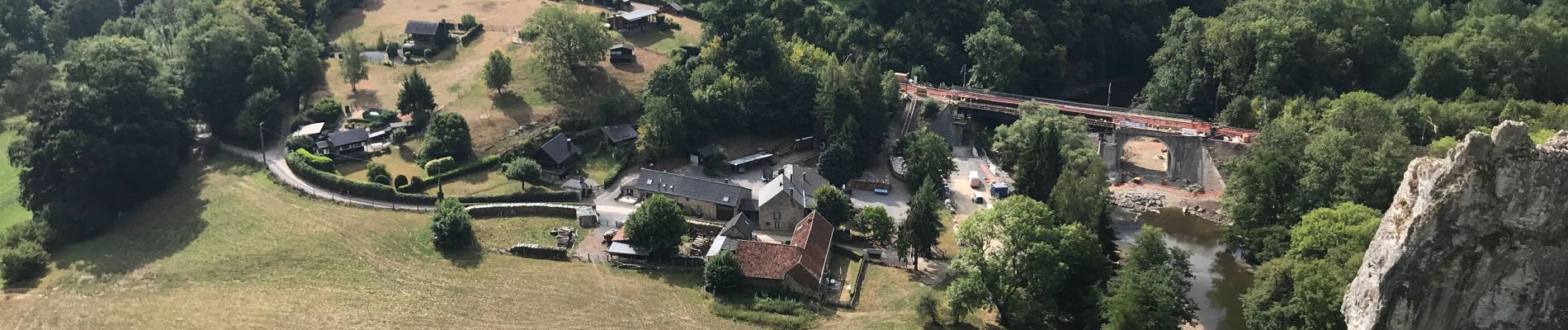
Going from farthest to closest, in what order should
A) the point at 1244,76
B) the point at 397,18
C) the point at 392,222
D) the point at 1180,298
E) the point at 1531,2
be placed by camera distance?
the point at 397,18 < the point at 1531,2 < the point at 1244,76 < the point at 392,222 < the point at 1180,298

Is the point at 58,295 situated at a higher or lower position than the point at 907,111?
lower

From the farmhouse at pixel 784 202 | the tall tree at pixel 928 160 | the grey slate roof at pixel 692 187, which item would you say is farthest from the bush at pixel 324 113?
the tall tree at pixel 928 160

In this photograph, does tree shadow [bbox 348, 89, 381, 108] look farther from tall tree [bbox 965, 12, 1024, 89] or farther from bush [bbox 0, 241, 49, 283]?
tall tree [bbox 965, 12, 1024, 89]

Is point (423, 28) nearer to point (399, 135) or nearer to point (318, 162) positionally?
point (399, 135)

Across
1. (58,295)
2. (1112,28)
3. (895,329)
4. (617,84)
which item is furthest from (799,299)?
(1112,28)

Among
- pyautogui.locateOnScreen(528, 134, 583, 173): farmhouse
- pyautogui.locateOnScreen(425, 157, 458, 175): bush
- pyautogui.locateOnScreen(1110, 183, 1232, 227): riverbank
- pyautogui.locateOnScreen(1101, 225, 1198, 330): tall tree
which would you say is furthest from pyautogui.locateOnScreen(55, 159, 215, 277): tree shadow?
pyautogui.locateOnScreen(1110, 183, 1232, 227): riverbank

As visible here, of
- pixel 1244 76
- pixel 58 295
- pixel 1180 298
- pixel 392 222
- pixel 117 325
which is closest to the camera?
pixel 1180 298

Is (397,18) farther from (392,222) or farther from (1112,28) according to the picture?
(1112,28)

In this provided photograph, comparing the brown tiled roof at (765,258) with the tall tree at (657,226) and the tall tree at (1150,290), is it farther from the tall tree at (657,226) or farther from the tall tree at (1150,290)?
the tall tree at (1150,290)
